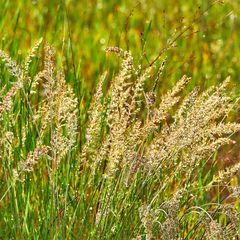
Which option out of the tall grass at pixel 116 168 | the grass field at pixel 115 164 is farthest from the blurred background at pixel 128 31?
the tall grass at pixel 116 168

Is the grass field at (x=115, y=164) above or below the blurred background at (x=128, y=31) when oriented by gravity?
below

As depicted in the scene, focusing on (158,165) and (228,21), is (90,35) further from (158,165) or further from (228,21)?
(158,165)

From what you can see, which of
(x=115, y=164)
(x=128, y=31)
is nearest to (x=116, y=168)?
(x=115, y=164)

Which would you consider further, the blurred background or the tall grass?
the blurred background

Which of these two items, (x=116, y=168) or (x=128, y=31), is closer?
(x=116, y=168)

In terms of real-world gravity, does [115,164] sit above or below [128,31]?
below

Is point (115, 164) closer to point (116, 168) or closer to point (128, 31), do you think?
point (116, 168)

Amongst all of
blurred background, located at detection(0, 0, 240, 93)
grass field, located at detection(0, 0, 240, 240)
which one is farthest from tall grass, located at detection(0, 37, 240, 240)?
blurred background, located at detection(0, 0, 240, 93)

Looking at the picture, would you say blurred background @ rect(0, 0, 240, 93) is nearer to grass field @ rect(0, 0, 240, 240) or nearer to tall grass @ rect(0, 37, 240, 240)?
grass field @ rect(0, 0, 240, 240)

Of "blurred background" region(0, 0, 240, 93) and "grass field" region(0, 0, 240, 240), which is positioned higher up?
→ "blurred background" region(0, 0, 240, 93)

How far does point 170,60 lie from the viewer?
16.1 ft

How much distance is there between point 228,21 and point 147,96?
3.14m

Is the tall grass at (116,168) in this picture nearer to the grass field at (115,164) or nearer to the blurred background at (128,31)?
the grass field at (115,164)

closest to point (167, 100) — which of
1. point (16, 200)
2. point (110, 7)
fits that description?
point (16, 200)
